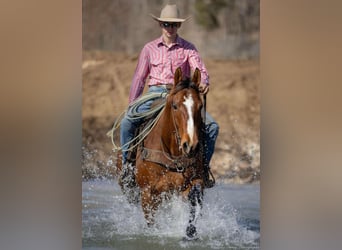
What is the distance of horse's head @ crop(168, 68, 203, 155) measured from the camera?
11.2 ft

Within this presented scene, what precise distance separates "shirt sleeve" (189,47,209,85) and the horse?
3 centimetres

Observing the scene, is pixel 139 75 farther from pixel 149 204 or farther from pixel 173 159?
pixel 149 204

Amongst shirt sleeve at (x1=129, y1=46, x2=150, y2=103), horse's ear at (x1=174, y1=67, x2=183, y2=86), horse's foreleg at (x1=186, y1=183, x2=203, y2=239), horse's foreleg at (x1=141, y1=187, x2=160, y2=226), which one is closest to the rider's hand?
horse's ear at (x1=174, y1=67, x2=183, y2=86)

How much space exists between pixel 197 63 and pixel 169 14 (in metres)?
0.35

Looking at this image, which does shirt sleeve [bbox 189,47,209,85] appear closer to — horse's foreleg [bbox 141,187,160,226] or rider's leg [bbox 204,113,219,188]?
rider's leg [bbox 204,113,219,188]

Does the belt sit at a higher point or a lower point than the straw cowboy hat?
lower

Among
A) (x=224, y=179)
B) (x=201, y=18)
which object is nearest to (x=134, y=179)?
(x=224, y=179)

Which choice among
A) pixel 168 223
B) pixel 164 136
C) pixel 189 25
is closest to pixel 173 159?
pixel 164 136

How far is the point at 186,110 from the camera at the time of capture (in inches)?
135
